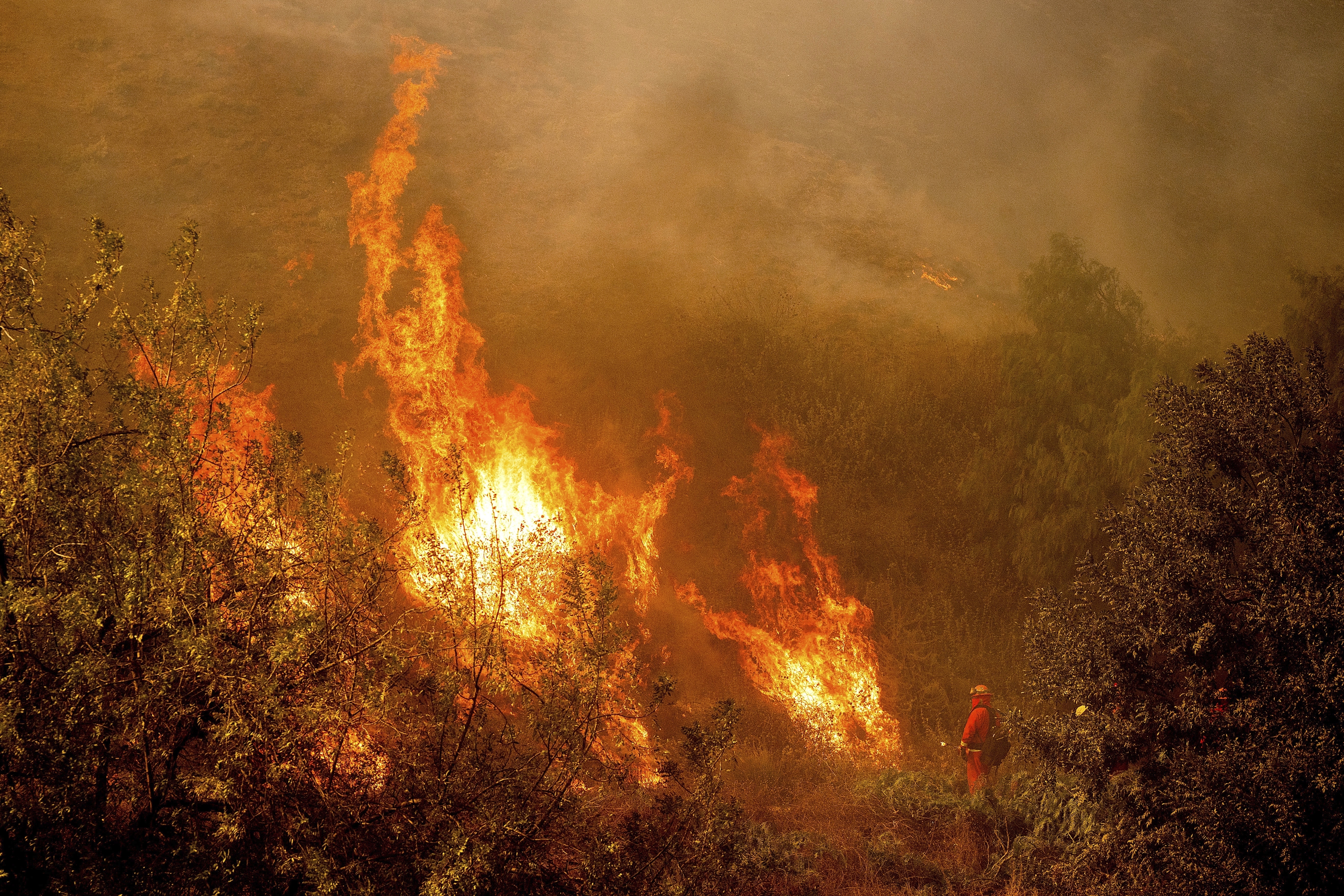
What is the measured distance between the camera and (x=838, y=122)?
778 inches

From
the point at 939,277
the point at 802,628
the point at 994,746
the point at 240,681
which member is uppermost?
the point at 939,277

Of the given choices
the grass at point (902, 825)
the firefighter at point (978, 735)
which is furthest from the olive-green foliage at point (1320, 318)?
the grass at point (902, 825)

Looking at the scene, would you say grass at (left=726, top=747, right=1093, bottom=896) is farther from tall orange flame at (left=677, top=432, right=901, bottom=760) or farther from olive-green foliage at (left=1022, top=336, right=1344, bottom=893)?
→ olive-green foliage at (left=1022, top=336, right=1344, bottom=893)

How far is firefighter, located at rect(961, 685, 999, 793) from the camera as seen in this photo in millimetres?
13570

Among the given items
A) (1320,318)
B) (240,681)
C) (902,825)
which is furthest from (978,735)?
(240,681)

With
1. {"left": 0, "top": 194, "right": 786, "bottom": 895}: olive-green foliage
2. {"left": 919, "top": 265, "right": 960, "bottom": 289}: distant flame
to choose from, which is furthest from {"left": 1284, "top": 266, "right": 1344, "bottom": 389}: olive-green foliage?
{"left": 0, "top": 194, "right": 786, "bottom": 895}: olive-green foliage

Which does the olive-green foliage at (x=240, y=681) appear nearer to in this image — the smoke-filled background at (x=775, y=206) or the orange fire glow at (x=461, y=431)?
the orange fire glow at (x=461, y=431)

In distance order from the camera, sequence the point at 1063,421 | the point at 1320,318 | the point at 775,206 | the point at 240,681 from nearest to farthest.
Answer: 1. the point at 240,681
2. the point at 1320,318
3. the point at 1063,421
4. the point at 775,206

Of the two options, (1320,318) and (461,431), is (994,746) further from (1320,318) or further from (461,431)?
(461,431)

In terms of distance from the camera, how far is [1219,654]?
9242 mm

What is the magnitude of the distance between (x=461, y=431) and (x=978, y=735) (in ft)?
35.3

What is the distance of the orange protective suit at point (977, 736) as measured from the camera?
13.6 m

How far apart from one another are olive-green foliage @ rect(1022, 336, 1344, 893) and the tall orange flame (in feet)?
16.3

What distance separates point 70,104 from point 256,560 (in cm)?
1518
